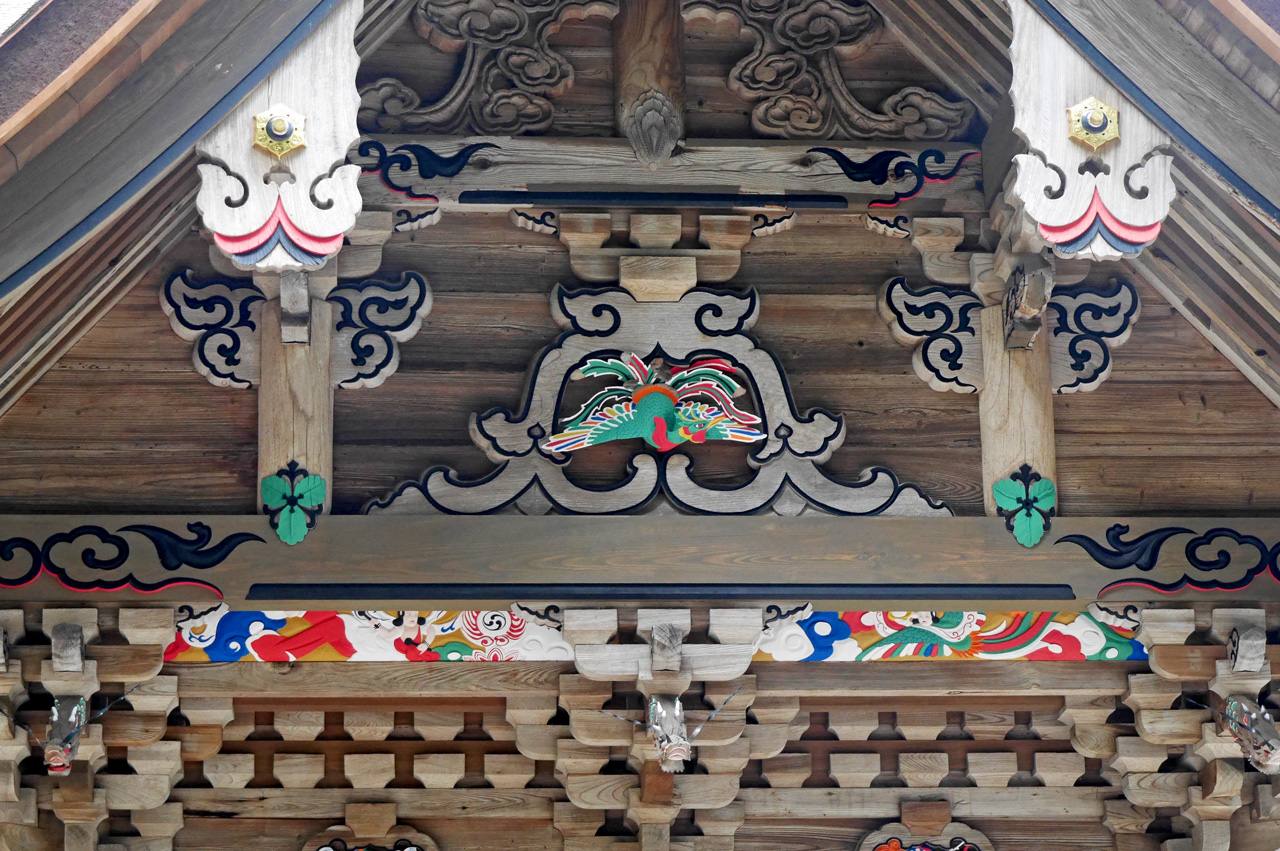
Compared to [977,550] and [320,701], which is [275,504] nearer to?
[320,701]

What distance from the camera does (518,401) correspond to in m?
4.42

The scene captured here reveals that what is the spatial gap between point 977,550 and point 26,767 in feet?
9.06

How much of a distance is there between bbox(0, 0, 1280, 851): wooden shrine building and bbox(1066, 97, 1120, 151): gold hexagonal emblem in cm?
56

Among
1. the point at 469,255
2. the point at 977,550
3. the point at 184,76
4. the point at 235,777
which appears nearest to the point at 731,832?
the point at 977,550

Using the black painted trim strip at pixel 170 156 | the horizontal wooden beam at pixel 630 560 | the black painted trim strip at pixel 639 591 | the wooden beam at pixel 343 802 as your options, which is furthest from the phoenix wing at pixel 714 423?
the black painted trim strip at pixel 170 156

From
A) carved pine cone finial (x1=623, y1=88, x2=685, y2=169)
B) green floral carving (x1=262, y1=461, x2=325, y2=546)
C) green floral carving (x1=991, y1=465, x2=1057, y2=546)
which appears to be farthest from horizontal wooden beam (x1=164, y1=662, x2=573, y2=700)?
carved pine cone finial (x1=623, y1=88, x2=685, y2=169)

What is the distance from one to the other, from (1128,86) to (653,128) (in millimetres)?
1450

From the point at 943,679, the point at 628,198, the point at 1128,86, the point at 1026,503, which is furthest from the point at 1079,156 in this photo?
the point at 943,679

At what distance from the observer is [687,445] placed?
4391 mm

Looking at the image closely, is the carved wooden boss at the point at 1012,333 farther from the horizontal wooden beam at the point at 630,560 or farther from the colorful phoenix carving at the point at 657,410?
the colorful phoenix carving at the point at 657,410

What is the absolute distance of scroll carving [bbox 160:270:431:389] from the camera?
4.31m

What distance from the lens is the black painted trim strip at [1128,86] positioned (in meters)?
3.43

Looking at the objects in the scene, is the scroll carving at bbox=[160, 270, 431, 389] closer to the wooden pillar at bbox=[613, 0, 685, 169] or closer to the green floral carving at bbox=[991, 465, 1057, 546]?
the wooden pillar at bbox=[613, 0, 685, 169]

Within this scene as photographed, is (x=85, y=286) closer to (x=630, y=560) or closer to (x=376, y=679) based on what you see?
(x=376, y=679)
